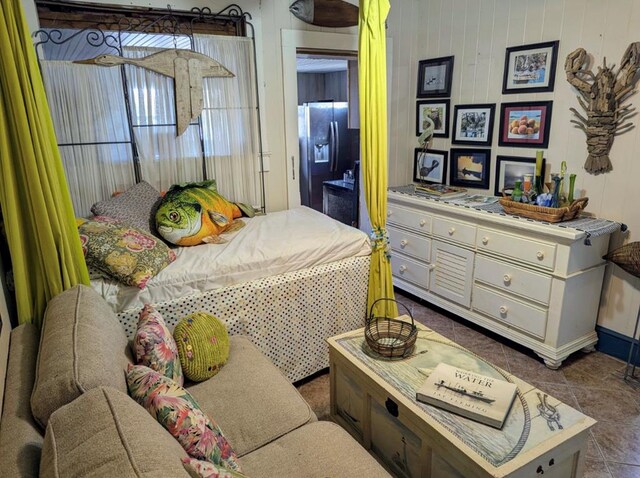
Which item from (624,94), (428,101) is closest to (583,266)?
(624,94)

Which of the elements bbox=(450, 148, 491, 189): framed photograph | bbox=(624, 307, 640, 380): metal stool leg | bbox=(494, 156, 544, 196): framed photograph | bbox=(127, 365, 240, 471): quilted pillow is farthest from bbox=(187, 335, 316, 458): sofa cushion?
bbox=(450, 148, 491, 189): framed photograph

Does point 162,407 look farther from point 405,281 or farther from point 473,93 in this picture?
point 473,93

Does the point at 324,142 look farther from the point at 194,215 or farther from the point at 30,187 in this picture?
the point at 30,187

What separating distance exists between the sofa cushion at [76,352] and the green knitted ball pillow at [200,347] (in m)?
0.24

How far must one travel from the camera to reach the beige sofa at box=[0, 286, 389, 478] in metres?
0.95

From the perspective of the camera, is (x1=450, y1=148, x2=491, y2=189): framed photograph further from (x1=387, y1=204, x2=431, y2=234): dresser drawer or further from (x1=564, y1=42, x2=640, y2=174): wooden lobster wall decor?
(x1=564, y1=42, x2=640, y2=174): wooden lobster wall decor

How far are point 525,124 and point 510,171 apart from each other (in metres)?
0.34

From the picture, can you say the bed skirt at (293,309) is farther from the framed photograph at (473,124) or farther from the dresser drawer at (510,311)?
the framed photograph at (473,124)

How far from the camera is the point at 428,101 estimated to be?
378cm

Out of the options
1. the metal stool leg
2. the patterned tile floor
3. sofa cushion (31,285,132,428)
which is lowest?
the patterned tile floor

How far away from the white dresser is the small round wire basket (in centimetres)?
108

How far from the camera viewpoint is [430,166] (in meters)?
3.87

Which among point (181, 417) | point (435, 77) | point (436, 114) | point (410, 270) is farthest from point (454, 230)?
point (181, 417)

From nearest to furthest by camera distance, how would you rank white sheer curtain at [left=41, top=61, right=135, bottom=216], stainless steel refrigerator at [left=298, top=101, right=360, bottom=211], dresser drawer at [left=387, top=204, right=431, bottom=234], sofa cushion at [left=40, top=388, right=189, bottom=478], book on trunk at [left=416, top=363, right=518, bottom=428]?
sofa cushion at [left=40, top=388, right=189, bottom=478]
book on trunk at [left=416, top=363, right=518, bottom=428]
white sheer curtain at [left=41, top=61, right=135, bottom=216]
dresser drawer at [left=387, top=204, right=431, bottom=234]
stainless steel refrigerator at [left=298, top=101, right=360, bottom=211]
